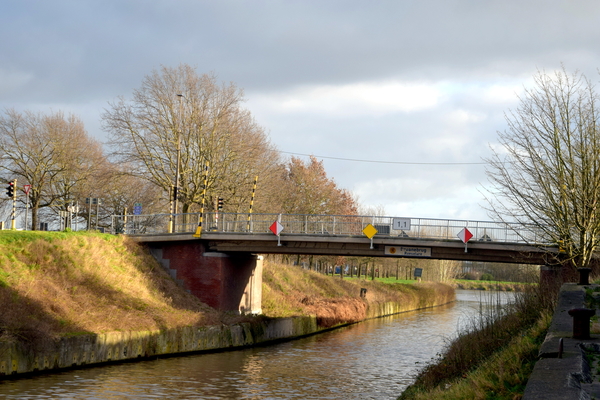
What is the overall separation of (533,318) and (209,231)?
17.3m

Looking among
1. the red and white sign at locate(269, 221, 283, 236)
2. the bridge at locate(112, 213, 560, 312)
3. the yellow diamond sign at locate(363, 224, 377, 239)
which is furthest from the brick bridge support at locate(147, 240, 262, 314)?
the yellow diamond sign at locate(363, 224, 377, 239)

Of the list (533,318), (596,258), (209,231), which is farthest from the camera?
(209,231)

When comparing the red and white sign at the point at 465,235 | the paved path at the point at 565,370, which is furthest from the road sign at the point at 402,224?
the paved path at the point at 565,370

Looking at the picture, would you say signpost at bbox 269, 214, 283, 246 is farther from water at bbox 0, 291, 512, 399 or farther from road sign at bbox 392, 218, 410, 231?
road sign at bbox 392, 218, 410, 231

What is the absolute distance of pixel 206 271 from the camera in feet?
99.6

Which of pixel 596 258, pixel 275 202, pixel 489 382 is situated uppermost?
pixel 275 202

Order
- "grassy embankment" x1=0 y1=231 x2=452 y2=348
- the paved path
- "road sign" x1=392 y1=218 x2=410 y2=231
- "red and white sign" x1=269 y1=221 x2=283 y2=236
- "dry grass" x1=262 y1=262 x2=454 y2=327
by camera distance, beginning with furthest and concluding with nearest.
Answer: "dry grass" x1=262 y1=262 x2=454 y2=327
"red and white sign" x1=269 y1=221 x2=283 y2=236
"road sign" x1=392 y1=218 x2=410 y2=231
"grassy embankment" x1=0 y1=231 x2=452 y2=348
the paved path

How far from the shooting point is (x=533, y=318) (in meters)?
16.0

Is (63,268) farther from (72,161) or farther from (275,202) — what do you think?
(72,161)

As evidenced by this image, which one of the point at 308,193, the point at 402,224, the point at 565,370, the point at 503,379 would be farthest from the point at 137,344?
the point at 308,193

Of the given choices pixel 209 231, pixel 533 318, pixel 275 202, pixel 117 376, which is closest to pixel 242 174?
pixel 275 202

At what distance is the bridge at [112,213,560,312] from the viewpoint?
26656 mm

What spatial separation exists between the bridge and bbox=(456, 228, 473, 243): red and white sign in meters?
0.27

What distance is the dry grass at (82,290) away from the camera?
20.6m
